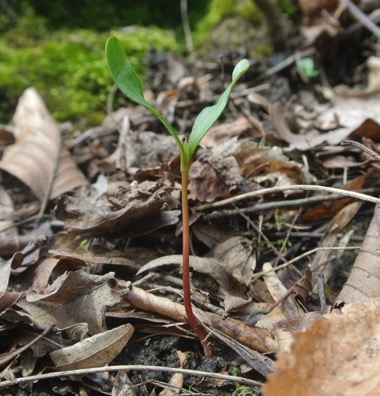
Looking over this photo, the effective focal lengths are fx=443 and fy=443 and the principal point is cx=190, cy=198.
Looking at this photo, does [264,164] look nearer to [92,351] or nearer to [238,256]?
[238,256]

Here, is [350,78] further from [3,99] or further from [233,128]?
[3,99]

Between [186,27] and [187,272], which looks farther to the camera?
[186,27]

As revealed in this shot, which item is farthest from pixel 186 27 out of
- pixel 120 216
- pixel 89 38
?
pixel 120 216

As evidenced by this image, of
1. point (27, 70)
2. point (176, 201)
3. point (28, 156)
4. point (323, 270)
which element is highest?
point (27, 70)

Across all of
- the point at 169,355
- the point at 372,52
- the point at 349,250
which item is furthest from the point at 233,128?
the point at 372,52

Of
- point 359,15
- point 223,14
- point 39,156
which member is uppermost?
point 223,14

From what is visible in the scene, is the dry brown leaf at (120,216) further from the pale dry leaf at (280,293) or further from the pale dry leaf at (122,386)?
the pale dry leaf at (122,386)

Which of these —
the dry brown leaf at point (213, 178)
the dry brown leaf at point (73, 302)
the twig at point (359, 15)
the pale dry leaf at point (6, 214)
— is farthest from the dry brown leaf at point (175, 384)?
the twig at point (359, 15)
